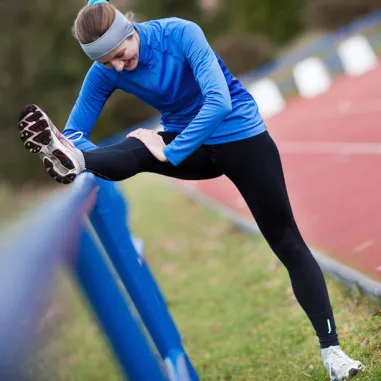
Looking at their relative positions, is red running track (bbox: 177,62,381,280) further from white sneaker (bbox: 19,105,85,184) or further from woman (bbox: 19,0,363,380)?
white sneaker (bbox: 19,105,85,184)

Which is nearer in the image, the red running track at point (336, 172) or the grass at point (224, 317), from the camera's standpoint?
the grass at point (224, 317)

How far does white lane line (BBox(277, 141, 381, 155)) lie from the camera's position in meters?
9.36

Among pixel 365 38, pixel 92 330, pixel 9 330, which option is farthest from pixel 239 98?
pixel 365 38

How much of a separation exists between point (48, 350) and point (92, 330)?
14.5ft

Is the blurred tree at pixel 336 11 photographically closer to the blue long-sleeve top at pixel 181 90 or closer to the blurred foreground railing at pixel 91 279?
the blurred foreground railing at pixel 91 279

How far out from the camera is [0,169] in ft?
66.5

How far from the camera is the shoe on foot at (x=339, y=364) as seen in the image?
3.52m

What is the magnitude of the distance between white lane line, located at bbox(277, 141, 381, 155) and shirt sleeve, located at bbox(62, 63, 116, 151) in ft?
18.4

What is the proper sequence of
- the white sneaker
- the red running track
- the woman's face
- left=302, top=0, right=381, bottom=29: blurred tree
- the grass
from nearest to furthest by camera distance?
the white sneaker, the woman's face, the grass, the red running track, left=302, top=0, right=381, bottom=29: blurred tree

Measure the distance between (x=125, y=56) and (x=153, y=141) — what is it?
37 centimetres

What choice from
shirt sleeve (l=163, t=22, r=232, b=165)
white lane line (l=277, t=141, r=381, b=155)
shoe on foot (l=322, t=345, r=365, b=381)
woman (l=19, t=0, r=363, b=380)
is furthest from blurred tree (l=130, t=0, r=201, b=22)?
shoe on foot (l=322, t=345, r=365, b=381)

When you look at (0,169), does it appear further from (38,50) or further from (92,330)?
(92,330)

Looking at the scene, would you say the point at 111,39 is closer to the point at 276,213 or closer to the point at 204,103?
the point at 204,103

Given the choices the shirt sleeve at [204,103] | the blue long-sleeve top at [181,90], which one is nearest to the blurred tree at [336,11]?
the blue long-sleeve top at [181,90]
